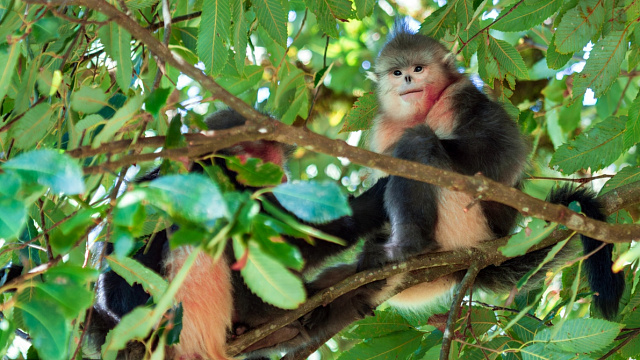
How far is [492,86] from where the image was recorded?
459 centimetres

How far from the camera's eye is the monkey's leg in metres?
3.85

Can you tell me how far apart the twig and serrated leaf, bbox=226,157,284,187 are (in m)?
1.72

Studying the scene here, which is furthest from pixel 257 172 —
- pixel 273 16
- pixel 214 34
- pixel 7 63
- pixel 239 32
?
pixel 273 16

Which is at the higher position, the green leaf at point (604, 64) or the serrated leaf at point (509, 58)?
the serrated leaf at point (509, 58)

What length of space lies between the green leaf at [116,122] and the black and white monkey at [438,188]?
6.58 ft

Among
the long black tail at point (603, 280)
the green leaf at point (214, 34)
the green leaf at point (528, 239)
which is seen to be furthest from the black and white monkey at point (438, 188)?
the green leaf at point (214, 34)

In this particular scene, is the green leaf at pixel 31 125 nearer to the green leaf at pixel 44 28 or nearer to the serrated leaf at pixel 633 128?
the green leaf at pixel 44 28

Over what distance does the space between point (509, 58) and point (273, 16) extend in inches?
66.9

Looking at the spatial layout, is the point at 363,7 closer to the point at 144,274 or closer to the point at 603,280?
the point at 603,280

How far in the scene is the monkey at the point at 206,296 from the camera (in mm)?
3883

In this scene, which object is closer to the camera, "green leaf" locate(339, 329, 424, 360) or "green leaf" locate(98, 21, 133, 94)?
"green leaf" locate(98, 21, 133, 94)

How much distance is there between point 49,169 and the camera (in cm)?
177

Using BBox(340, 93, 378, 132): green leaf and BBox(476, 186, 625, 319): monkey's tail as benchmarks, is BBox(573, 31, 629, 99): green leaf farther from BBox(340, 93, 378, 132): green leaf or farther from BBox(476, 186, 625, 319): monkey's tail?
BBox(340, 93, 378, 132): green leaf

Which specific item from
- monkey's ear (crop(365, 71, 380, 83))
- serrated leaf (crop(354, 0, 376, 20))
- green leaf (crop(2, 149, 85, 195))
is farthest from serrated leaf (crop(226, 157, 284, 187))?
monkey's ear (crop(365, 71, 380, 83))
